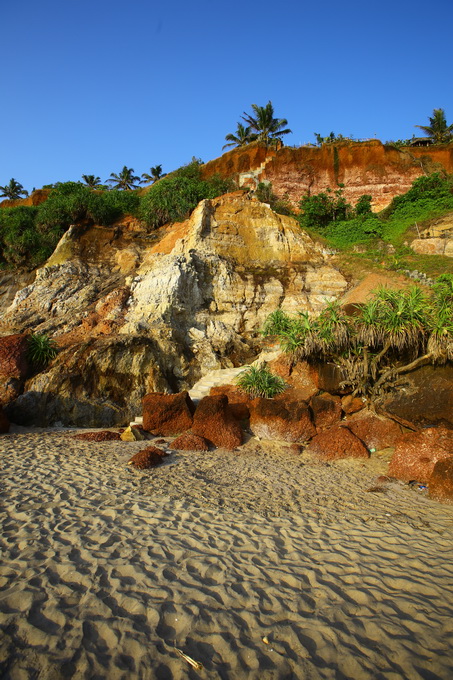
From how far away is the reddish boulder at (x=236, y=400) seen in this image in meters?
10.3

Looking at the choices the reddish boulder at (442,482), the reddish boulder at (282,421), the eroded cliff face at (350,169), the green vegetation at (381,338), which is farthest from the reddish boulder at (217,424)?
the eroded cliff face at (350,169)

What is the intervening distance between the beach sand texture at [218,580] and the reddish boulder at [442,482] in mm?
211

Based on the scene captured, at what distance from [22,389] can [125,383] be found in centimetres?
335

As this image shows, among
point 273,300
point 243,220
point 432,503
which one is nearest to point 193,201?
point 243,220

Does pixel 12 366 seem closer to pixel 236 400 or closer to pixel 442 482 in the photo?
pixel 236 400

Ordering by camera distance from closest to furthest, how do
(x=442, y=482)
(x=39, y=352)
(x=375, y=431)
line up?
1. (x=442, y=482)
2. (x=375, y=431)
3. (x=39, y=352)

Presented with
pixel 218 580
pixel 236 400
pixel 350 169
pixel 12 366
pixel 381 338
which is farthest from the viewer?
pixel 350 169

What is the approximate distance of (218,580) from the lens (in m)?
3.64

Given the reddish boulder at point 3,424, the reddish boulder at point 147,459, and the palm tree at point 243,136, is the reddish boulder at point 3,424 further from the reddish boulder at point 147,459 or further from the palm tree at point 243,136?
the palm tree at point 243,136

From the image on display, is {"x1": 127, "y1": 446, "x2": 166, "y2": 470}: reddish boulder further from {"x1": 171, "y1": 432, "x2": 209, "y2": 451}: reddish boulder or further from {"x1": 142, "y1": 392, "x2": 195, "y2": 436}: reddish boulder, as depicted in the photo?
{"x1": 142, "y1": 392, "x2": 195, "y2": 436}: reddish boulder

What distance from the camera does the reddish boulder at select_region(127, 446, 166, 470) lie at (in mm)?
7141

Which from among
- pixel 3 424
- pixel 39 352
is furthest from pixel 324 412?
pixel 39 352

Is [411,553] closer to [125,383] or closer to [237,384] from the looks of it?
[237,384]

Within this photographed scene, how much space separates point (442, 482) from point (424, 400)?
3.41 metres
